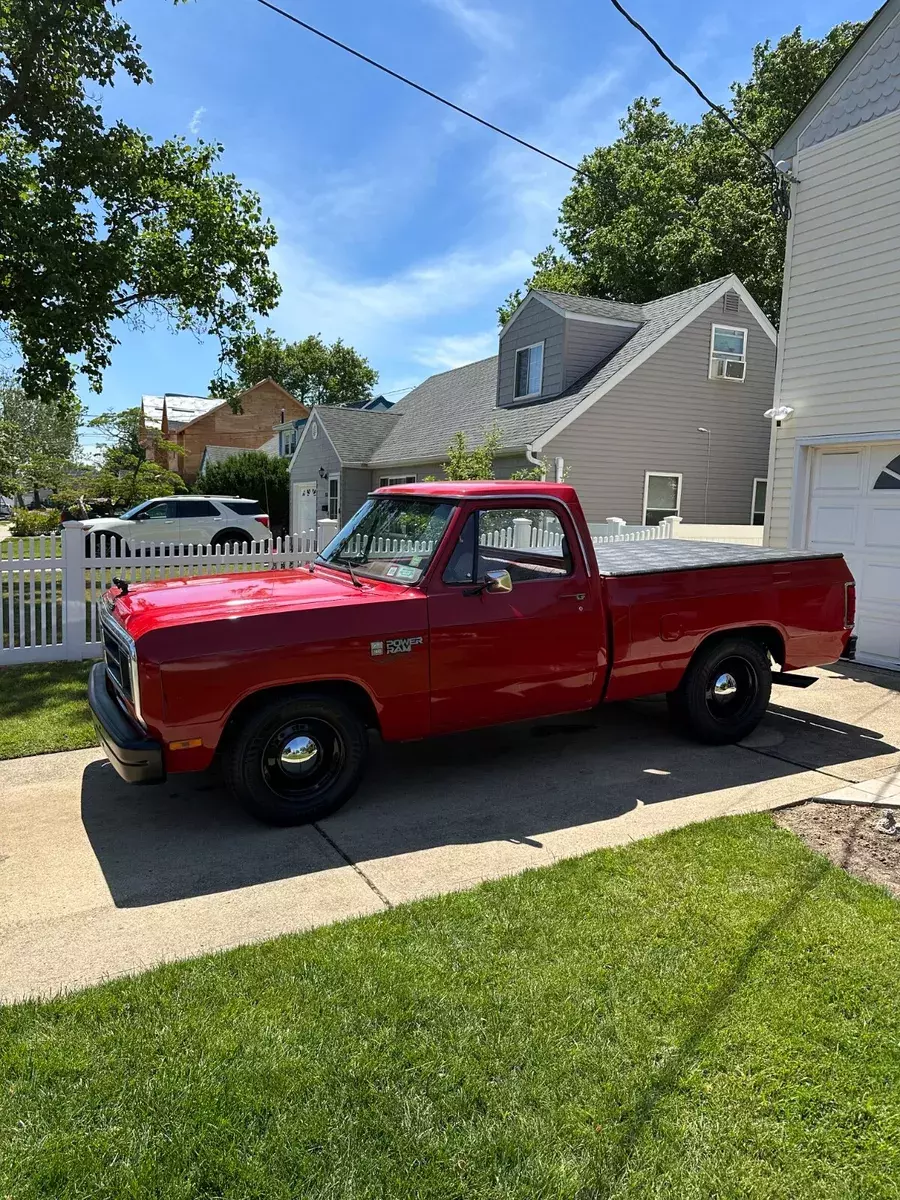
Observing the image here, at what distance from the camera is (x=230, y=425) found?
49906 mm

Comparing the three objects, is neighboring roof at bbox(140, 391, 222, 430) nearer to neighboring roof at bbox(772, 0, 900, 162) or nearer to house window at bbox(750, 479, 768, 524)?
house window at bbox(750, 479, 768, 524)

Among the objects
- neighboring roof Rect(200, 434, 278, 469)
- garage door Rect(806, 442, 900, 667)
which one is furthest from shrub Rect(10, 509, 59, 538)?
garage door Rect(806, 442, 900, 667)

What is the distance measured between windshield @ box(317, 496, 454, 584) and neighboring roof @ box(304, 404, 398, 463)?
18.7 meters

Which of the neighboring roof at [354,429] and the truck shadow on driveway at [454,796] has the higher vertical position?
the neighboring roof at [354,429]

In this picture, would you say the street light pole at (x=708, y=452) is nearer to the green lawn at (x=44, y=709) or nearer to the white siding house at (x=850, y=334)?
the white siding house at (x=850, y=334)

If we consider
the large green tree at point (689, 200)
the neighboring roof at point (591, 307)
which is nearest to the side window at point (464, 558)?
the neighboring roof at point (591, 307)

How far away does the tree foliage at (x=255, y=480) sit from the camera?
110 ft

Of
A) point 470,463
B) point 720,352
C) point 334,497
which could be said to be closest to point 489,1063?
point 470,463

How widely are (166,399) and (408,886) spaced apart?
184ft

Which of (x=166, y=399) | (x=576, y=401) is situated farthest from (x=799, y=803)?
(x=166, y=399)

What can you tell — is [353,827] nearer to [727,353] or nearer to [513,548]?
[513,548]

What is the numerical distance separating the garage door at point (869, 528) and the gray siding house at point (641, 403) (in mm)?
7068

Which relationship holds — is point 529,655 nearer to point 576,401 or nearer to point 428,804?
point 428,804

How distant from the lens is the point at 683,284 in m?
28.0
